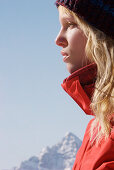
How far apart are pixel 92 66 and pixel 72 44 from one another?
0.58 ft

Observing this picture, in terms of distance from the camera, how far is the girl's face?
6.80ft

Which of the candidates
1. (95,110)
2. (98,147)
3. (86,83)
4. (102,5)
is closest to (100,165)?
(98,147)

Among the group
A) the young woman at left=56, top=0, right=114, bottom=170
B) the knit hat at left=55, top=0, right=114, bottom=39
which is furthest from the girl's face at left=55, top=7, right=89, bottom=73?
the knit hat at left=55, top=0, right=114, bottom=39

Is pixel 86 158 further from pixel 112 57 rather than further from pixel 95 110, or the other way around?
pixel 112 57

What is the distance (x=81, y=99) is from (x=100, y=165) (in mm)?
421

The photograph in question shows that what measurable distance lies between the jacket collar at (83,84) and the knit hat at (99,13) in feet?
0.74

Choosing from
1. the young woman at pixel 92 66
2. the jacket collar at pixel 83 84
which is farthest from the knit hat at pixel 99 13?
the jacket collar at pixel 83 84

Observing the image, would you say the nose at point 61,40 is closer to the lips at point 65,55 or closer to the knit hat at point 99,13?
the lips at point 65,55

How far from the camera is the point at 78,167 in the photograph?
203 cm

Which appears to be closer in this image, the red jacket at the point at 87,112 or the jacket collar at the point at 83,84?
the red jacket at the point at 87,112

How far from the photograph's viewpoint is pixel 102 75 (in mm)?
1954

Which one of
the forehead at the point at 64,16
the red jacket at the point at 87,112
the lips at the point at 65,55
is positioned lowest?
the red jacket at the point at 87,112

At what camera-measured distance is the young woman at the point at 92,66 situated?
191cm

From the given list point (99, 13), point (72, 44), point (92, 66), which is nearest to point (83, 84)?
point (92, 66)
